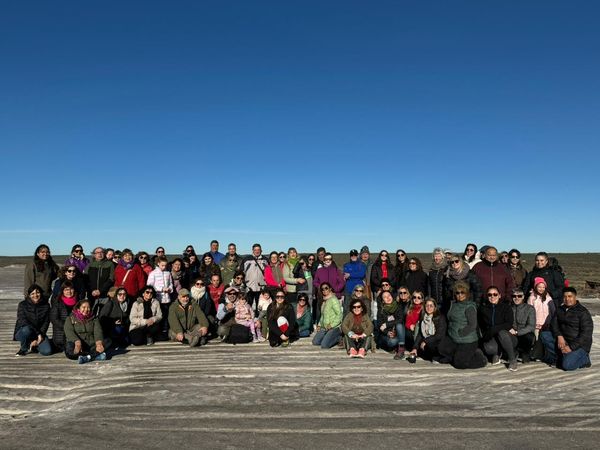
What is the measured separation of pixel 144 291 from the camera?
966 centimetres

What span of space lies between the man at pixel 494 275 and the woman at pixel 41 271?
798cm

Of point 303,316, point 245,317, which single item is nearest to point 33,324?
point 245,317

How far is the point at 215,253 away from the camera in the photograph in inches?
447

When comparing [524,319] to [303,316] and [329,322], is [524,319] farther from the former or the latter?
[303,316]

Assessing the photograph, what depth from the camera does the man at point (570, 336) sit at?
299 inches

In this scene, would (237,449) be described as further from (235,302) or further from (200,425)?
(235,302)

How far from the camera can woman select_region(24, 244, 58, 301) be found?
9.32m

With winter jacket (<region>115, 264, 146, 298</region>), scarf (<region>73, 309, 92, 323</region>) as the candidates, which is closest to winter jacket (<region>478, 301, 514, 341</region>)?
scarf (<region>73, 309, 92, 323</region>)

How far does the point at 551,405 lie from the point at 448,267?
3720 millimetres

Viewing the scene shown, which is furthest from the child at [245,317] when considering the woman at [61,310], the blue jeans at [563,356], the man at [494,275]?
the blue jeans at [563,356]

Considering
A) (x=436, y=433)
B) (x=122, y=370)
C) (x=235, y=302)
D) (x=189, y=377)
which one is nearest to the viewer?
(x=436, y=433)

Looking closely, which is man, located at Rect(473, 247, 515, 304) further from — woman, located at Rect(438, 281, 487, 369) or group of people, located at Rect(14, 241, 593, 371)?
woman, located at Rect(438, 281, 487, 369)

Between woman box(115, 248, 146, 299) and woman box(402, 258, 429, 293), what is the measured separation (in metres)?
5.54

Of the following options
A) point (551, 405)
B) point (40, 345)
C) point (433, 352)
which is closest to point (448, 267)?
point (433, 352)
